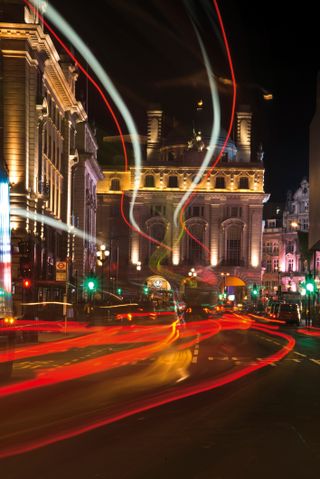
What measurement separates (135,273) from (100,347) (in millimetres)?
89720

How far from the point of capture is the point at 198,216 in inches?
4847

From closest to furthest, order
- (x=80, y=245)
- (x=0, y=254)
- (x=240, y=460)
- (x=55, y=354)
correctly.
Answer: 1. (x=240, y=460)
2. (x=0, y=254)
3. (x=55, y=354)
4. (x=80, y=245)

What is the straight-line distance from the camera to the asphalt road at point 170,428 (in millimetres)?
8164

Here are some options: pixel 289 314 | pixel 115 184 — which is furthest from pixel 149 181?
pixel 289 314

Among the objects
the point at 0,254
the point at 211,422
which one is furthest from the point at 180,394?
the point at 0,254

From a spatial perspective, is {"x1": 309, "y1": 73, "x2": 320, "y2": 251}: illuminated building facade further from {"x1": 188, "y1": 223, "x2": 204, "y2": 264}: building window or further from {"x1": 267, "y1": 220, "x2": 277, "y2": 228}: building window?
{"x1": 267, "y1": 220, "x2": 277, "y2": 228}: building window

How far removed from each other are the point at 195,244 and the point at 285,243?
23.1m

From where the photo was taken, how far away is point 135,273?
120438mm

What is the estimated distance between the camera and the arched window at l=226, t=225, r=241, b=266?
404 ft

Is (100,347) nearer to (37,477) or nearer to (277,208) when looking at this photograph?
(37,477)

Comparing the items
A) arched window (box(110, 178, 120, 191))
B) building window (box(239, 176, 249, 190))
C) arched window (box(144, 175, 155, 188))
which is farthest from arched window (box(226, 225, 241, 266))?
arched window (box(110, 178, 120, 191))

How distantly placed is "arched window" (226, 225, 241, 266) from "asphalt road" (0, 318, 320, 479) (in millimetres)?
104113

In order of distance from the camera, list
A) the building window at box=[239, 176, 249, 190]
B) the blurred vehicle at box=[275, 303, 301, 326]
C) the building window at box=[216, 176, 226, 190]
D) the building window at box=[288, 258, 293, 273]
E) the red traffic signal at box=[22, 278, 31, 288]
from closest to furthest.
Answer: the red traffic signal at box=[22, 278, 31, 288]
the blurred vehicle at box=[275, 303, 301, 326]
the building window at box=[216, 176, 226, 190]
the building window at box=[239, 176, 249, 190]
the building window at box=[288, 258, 293, 273]

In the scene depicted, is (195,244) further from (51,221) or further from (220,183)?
(51,221)
